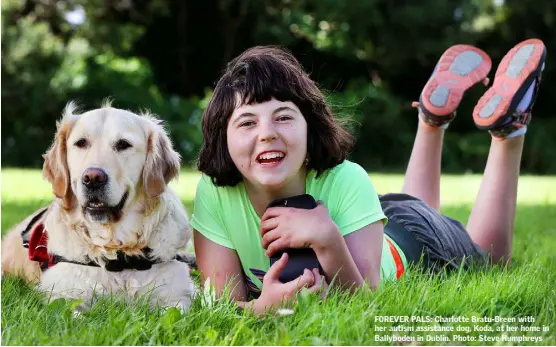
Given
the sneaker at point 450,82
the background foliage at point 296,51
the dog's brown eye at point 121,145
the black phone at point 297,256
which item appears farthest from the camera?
the background foliage at point 296,51

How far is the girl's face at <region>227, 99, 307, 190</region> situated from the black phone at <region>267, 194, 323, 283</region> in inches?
4.0

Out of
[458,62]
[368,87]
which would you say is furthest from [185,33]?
[458,62]

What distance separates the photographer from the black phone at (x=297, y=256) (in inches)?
111

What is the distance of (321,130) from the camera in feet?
10.4

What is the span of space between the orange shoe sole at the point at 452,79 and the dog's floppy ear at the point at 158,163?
1751 mm

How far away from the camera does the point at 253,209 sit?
3197mm

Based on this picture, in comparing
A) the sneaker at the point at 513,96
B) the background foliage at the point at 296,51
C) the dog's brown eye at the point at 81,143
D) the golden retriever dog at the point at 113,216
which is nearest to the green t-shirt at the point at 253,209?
the golden retriever dog at the point at 113,216

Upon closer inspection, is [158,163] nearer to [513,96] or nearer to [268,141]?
[268,141]

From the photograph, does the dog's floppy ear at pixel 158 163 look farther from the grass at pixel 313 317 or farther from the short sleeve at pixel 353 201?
the short sleeve at pixel 353 201

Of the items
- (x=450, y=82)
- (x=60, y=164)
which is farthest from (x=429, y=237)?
(x=60, y=164)

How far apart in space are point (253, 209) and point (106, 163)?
0.72 metres

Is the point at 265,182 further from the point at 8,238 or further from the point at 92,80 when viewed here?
the point at 92,80

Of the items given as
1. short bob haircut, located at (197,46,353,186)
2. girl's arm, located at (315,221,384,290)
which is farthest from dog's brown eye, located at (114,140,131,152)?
girl's arm, located at (315,221,384,290)

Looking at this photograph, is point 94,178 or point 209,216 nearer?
point 94,178
